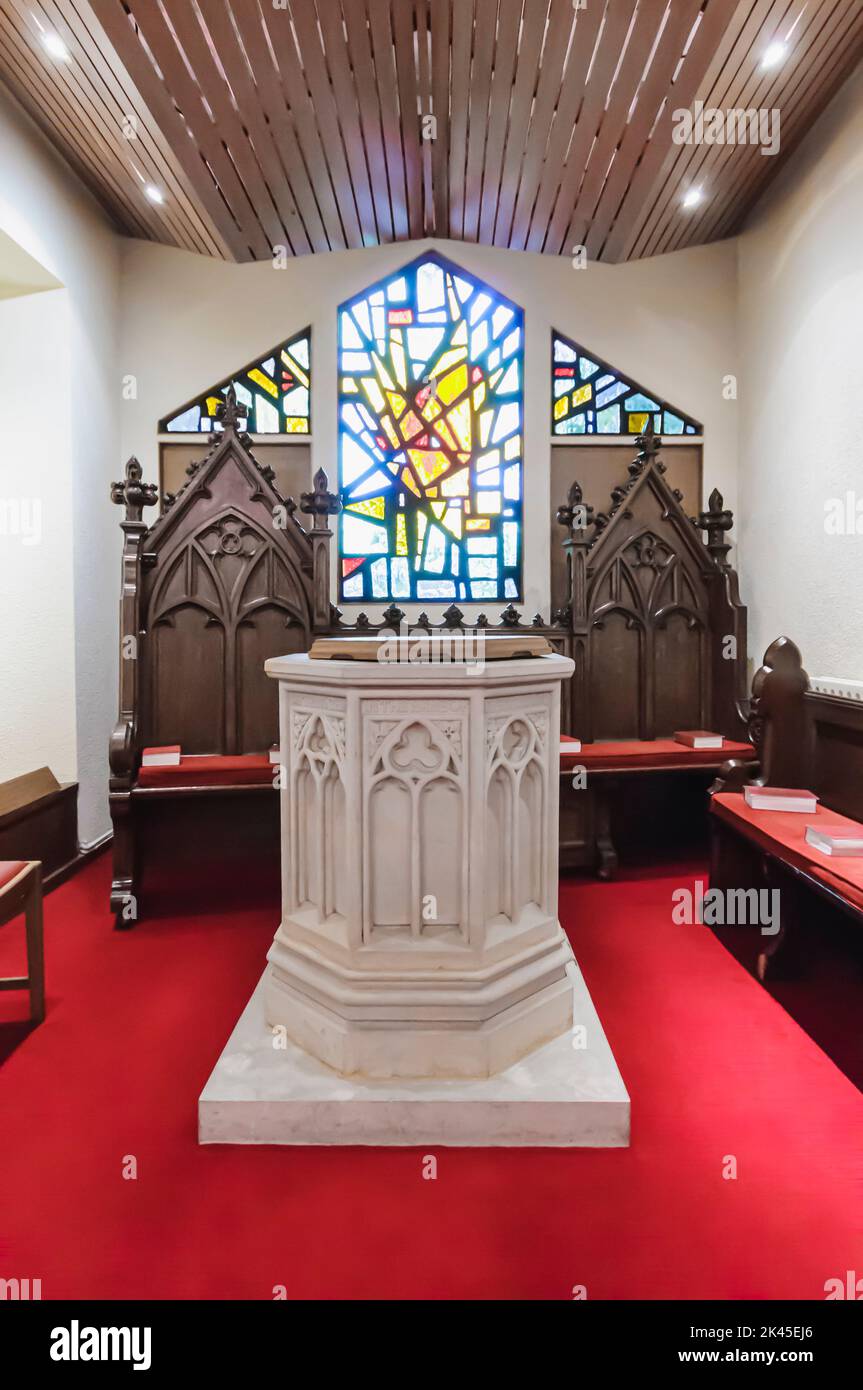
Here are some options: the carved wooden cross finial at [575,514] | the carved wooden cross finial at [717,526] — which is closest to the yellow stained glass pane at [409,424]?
the carved wooden cross finial at [575,514]

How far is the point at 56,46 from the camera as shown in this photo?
10.3 feet

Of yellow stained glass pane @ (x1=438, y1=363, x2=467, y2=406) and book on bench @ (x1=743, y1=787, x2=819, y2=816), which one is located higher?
yellow stained glass pane @ (x1=438, y1=363, x2=467, y2=406)

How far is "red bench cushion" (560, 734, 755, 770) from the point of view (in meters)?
3.95

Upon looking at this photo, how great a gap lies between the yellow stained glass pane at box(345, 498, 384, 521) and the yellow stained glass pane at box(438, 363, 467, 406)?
2.89ft

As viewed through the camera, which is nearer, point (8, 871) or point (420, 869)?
point (420, 869)

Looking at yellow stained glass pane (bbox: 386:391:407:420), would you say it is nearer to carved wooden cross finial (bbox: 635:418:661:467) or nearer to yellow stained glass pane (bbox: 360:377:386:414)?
yellow stained glass pane (bbox: 360:377:386:414)

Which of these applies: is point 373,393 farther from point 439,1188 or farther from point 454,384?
point 439,1188

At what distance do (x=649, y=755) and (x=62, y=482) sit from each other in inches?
151

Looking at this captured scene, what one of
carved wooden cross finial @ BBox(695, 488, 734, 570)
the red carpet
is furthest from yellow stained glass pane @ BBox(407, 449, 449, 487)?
the red carpet

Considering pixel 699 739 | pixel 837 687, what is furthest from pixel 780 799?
pixel 699 739

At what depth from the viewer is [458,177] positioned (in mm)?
4211

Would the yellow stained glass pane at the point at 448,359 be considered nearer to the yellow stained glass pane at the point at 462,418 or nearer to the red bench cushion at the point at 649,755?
the yellow stained glass pane at the point at 462,418
